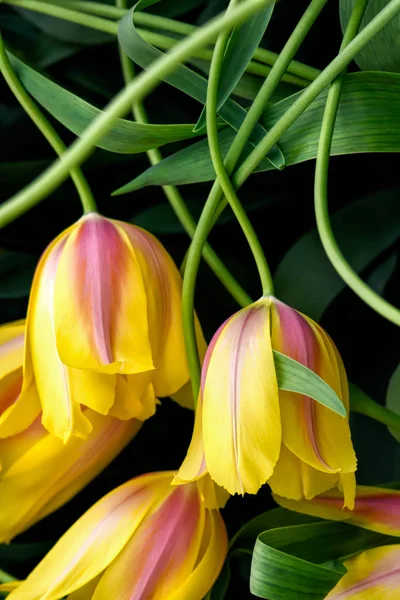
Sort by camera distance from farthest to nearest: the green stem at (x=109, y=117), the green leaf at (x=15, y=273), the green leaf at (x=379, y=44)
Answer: the green leaf at (x=15, y=273)
the green leaf at (x=379, y=44)
the green stem at (x=109, y=117)

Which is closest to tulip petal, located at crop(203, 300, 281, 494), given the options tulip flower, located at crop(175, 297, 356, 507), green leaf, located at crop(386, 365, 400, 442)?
tulip flower, located at crop(175, 297, 356, 507)

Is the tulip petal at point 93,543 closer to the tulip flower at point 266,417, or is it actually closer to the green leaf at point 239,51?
the tulip flower at point 266,417

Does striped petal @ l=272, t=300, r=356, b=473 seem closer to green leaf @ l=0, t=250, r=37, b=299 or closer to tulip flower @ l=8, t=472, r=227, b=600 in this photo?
tulip flower @ l=8, t=472, r=227, b=600

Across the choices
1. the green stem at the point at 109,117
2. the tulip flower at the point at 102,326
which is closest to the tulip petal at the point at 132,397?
the tulip flower at the point at 102,326

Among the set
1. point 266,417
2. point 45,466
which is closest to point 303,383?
point 266,417

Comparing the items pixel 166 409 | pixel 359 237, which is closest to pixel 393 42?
pixel 359 237

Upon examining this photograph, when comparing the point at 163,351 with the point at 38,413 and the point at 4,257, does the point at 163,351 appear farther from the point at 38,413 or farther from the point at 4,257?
the point at 4,257
